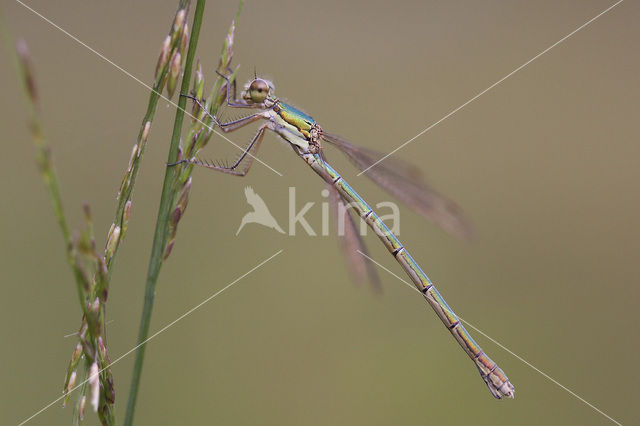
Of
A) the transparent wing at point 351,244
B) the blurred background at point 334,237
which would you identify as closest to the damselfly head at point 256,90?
the transparent wing at point 351,244

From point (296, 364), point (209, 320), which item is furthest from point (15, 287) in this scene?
point (296, 364)

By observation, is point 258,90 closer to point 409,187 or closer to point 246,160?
point 246,160

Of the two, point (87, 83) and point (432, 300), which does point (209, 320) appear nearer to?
point (432, 300)

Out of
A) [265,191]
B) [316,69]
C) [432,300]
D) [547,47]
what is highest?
[316,69]

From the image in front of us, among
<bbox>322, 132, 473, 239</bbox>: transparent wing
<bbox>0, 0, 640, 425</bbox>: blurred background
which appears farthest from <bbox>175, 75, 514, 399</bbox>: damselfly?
<bbox>0, 0, 640, 425</bbox>: blurred background

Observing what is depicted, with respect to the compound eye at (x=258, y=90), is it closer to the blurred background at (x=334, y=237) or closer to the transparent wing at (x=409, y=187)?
the transparent wing at (x=409, y=187)

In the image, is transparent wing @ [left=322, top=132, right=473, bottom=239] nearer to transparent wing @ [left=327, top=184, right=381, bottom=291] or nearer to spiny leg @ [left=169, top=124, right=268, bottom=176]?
transparent wing @ [left=327, top=184, right=381, bottom=291]
